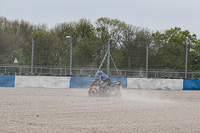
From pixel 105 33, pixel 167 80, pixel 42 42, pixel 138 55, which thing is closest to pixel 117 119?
pixel 167 80

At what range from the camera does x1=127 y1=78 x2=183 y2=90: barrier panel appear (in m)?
24.7

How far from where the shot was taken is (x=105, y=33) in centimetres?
4600

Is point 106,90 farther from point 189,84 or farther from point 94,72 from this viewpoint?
point 94,72

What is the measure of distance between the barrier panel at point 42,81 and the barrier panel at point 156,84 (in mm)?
4710

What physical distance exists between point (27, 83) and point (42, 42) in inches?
283

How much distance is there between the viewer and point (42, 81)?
75.5ft

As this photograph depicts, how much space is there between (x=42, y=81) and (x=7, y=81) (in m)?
2.19

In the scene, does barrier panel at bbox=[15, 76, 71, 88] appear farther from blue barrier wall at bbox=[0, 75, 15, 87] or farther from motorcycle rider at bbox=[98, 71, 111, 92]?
motorcycle rider at bbox=[98, 71, 111, 92]

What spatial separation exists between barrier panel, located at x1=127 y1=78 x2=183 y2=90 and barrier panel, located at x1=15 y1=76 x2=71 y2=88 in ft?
15.5

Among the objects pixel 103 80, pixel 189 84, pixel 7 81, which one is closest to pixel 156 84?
pixel 189 84

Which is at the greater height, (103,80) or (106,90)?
(103,80)

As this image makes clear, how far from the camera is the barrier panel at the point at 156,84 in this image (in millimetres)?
24719

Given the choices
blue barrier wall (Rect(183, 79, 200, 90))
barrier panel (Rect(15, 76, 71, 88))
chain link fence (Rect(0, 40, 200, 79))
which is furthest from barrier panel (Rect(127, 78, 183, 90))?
barrier panel (Rect(15, 76, 71, 88))

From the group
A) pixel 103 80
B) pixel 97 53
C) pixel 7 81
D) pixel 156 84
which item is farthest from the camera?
pixel 97 53
